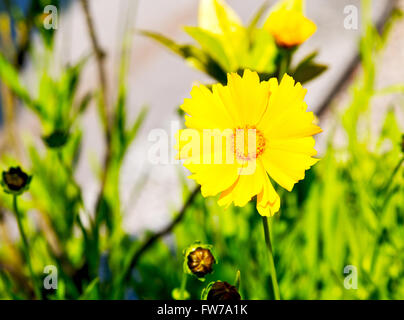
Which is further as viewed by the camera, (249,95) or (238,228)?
(238,228)

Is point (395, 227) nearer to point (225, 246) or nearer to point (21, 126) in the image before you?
point (225, 246)

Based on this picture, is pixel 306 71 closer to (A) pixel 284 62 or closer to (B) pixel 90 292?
(A) pixel 284 62

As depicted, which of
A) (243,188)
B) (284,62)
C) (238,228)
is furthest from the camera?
(238,228)

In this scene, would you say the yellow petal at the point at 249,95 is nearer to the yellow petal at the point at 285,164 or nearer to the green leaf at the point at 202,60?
the yellow petal at the point at 285,164

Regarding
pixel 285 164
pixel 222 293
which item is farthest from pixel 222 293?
pixel 285 164

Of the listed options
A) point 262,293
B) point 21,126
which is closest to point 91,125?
point 21,126

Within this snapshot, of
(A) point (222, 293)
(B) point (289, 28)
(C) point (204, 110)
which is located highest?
(B) point (289, 28)

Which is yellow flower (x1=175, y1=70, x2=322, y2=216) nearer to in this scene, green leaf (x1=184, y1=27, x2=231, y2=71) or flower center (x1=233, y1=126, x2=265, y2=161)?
flower center (x1=233, y1=126, x2=265, y2=161)
